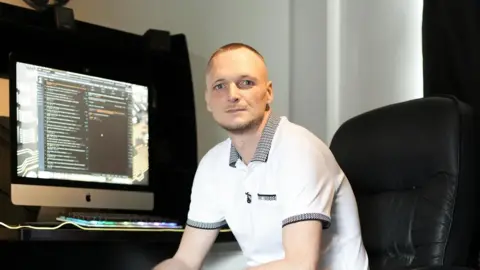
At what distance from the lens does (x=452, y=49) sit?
2135 mm

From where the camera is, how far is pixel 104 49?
2.12m

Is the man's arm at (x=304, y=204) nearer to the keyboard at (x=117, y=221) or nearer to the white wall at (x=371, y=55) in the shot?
the keyboard at (x=117, y=221)

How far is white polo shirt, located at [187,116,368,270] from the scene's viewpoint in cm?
138

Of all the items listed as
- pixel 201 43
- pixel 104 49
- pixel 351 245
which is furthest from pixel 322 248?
pixel 201 43

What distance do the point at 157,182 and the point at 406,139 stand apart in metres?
0.94

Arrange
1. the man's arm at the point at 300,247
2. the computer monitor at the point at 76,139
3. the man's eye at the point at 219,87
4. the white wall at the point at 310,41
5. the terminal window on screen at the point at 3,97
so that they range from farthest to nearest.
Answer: the white wall at the point at 310,41
the terminal window on screen at the point at 3,97
the computer monitor at the point at 76,139
the man's eye at the point at 219,87
the man's arm at the point at 300,247

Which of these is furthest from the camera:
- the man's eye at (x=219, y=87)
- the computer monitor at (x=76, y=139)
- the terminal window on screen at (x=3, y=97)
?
the terminal window on screen at (x=3, y=97)

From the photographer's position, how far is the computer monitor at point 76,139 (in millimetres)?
1749

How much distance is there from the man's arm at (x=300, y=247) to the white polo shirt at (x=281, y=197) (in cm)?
2

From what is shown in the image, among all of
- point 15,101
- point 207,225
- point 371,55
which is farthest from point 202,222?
point 371,55

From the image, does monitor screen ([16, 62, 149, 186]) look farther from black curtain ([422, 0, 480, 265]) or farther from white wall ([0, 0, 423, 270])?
black curtain ([422, 0, 480, 265])

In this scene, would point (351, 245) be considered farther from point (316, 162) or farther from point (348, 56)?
point (348, 56)

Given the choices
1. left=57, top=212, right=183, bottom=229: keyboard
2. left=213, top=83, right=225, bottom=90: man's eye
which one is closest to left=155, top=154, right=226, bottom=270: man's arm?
left=57, top=212, right=183, bottom=229: keyboard

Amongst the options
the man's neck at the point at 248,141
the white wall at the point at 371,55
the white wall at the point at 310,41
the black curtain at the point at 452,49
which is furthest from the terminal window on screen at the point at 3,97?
the black curtain at the point at 452,49
